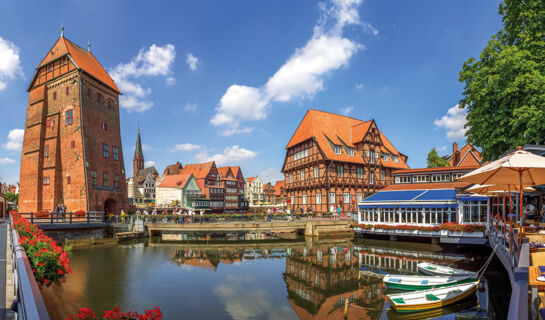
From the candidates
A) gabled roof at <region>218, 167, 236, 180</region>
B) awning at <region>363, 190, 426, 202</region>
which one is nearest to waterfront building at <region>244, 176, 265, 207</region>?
gabled roof at <region>218, 167, 236, 180</region>

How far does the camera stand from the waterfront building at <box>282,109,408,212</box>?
41812mm

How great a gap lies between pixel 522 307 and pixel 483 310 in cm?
1042

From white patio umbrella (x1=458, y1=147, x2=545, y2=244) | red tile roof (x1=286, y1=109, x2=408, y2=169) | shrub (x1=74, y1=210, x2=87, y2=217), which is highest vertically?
red tile roof (x1=286, y1=109, x2=408, y2=169)

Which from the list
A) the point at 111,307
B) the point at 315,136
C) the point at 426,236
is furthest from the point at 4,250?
the point at 315,136

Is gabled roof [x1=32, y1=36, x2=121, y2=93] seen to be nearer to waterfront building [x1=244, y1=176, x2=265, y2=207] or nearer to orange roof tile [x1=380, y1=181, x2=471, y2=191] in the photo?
orange roof tile [x1=380, y1=181, x2=471, y2=191]

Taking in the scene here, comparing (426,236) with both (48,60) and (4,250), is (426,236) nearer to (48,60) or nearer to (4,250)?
(4,250)

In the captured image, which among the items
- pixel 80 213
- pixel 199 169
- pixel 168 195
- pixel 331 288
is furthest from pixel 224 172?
pixel 331 288

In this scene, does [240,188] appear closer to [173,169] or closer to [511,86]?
[173,169]

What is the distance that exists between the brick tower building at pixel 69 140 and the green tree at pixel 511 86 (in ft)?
110

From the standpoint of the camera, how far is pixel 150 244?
2845 centimetres

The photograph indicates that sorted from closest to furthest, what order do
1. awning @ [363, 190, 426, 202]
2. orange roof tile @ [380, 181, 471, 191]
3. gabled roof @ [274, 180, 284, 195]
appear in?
awning @ [363, 190, 426, 202] < orange roof tile @ [380, 181, 471, 191] < gabled roof @ [274, 180, 284, 195]

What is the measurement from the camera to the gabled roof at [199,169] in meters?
76.6

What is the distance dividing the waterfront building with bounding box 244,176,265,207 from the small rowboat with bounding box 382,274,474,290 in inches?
3754

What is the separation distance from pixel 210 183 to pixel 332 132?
4067 cm
